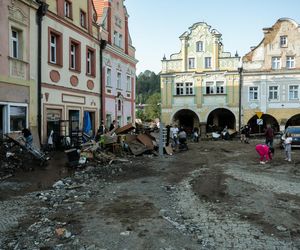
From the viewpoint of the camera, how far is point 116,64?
1064 inches

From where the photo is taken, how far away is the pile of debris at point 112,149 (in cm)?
1409

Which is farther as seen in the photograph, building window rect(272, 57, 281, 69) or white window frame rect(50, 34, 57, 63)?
building window rect(272, 57, 281, 69)

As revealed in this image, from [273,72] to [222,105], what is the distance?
637 cm

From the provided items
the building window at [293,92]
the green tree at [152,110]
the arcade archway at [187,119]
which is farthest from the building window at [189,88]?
the green tree at [152,110]

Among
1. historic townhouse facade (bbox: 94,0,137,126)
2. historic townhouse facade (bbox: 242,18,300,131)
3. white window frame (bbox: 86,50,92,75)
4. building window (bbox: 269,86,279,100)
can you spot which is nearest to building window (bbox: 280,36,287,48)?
historic townhouse facade (bbox: 242,18,300,131)

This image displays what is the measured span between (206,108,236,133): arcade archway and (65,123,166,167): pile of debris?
20654 millimetres

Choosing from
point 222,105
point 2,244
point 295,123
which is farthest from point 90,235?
point 295,123

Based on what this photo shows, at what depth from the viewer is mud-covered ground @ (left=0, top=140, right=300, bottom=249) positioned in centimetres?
580

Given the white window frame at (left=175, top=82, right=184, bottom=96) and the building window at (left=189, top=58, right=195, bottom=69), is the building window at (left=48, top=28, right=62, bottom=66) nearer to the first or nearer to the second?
the white window frame at (left=175, top=82, right=184, bottom=96)

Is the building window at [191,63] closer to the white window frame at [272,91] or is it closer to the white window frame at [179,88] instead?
the white window frame at [179,88]

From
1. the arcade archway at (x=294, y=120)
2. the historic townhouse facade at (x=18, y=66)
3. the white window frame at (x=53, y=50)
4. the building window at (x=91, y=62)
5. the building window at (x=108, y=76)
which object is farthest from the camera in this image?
the arcade archway at (x=294, y=120)

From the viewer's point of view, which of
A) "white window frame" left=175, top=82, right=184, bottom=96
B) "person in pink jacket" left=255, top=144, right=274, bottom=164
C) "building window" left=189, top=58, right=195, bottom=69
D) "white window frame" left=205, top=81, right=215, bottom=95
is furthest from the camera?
"white window frame" left=175, top=82, right=184, bottom=96

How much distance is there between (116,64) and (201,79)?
48.0ft

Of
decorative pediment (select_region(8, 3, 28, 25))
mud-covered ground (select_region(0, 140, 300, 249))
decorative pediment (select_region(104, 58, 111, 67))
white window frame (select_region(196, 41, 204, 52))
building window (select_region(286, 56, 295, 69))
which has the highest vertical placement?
white window frame (select_region(196, 41, 204, 52))
